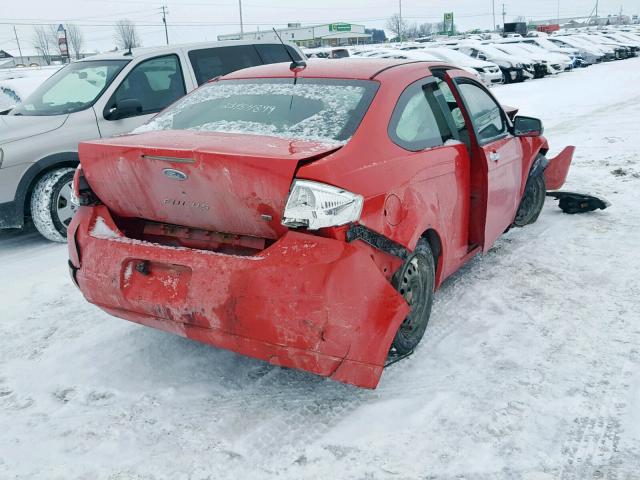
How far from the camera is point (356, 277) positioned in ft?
8.71

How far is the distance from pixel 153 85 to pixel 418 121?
13.5 ft

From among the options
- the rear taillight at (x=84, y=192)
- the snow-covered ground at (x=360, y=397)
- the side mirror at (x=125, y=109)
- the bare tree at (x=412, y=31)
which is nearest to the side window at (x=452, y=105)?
the snow-covered ground at (x=360, y=397)

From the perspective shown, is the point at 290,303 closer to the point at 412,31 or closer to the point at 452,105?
the point at 452,105

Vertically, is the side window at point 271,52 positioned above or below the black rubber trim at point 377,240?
above

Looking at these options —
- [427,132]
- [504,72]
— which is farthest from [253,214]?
[504,72]

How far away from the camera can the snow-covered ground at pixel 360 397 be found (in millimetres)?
2605

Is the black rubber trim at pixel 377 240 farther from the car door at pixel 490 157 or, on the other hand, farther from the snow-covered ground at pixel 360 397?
the car door at pixel 490 157

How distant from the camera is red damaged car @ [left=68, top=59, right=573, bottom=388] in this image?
266 cm

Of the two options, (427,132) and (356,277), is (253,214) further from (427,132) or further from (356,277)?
(427,132)

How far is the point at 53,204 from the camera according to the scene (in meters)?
5.66

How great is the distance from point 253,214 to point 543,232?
3.74 meters

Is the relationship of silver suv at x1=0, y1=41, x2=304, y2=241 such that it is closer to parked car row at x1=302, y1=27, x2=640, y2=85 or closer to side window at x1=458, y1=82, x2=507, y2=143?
side window at x1=458, y1=82, x2=507, y2=143

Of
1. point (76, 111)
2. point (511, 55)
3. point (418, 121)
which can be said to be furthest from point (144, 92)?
point (511, 55)

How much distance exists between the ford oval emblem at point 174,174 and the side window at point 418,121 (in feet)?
3.63
